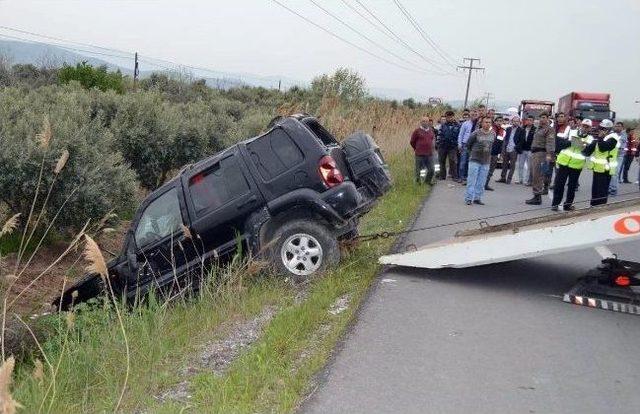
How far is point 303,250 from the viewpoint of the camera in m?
7.80

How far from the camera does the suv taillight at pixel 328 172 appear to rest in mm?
7926

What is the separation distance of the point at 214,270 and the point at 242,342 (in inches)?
76.1

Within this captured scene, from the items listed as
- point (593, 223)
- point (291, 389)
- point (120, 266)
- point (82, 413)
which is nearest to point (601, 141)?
point (593, 223)

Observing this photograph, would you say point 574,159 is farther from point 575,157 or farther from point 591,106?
point 591,106

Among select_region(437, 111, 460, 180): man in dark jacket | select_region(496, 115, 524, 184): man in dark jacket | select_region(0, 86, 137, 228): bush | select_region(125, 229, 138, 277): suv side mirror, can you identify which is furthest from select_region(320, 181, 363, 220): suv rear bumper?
select_region(496, 115, 524, 184): man in dark jacket

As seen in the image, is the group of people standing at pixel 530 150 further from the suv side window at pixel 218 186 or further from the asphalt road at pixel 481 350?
the suv side window at pixel 218 186

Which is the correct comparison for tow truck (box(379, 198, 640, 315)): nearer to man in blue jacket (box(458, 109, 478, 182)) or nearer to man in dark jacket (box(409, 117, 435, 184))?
man in dark jacket (box(409, 117, 435, 184))

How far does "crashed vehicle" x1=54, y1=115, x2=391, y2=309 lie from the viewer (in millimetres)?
7789

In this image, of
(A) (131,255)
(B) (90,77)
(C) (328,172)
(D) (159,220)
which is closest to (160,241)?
(D) (159,220)

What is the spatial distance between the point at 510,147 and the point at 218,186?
41.2ft

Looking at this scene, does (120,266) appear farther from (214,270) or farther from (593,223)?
(593,223)

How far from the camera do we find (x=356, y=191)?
26.1ft

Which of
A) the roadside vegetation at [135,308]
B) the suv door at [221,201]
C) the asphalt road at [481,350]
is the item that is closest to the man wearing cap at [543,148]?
the roadside vegetation at [135,308]

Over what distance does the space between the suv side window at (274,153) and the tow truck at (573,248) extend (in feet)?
5.25
